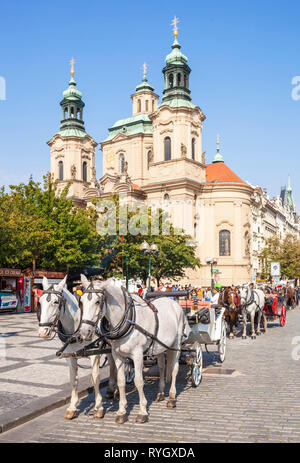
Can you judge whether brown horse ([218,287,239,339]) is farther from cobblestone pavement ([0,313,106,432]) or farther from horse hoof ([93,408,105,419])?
horse hoof ([93,408,105,419])

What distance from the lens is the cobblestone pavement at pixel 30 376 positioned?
757cm

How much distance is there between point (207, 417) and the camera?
693cm

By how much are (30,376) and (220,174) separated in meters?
61.0

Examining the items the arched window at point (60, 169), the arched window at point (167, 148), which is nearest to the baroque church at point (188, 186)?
the arched window at point (167, 148)

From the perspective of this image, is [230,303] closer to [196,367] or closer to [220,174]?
[196,367]

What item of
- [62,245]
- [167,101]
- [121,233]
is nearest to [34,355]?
[62,245]

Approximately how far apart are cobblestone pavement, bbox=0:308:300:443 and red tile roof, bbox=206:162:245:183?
57.5 metres

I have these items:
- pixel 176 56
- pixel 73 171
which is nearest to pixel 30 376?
pixel 176 56

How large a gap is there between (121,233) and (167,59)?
3855 centimetres

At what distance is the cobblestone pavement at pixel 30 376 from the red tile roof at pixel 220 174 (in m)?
54.0

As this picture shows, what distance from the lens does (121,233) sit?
122 ft

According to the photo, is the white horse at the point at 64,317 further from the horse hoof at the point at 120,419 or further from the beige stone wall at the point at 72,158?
the beige stone wall at the point at 72,158

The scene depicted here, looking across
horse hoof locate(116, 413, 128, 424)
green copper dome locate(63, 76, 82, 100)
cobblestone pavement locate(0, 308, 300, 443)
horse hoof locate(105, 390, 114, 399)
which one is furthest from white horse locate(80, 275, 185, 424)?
green copper dome locate(63, 76, 82, 100)
